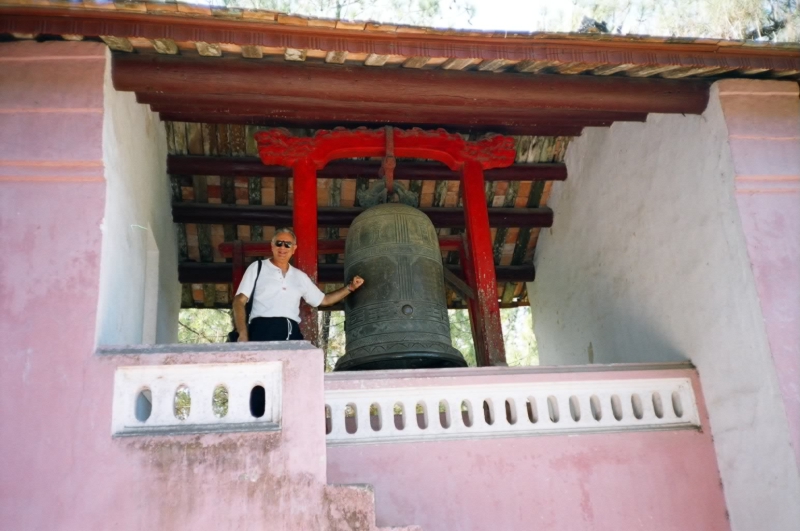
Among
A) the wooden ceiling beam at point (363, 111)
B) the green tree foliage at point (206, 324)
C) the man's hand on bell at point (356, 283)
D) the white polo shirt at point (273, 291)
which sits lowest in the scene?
the white polo shirt at point (273, 291)

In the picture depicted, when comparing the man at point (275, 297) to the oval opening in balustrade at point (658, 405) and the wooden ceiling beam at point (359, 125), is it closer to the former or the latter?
the wooden ceiling beam at point (359, 125)

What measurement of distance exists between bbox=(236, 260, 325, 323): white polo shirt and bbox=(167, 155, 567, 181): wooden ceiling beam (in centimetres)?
210

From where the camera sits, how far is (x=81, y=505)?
143 inches

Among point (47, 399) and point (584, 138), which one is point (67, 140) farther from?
point (584, 138)

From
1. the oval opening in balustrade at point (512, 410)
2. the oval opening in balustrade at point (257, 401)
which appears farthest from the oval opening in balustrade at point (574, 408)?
the oval opening in balustrade at point (257, 401)

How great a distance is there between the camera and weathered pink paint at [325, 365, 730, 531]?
4.52 metres

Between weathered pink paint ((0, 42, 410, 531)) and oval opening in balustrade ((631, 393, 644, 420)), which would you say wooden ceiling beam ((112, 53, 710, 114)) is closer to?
weathered pink paint ((0, 42, 410, 531))

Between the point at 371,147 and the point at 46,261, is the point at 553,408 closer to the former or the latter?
the point at 371,147

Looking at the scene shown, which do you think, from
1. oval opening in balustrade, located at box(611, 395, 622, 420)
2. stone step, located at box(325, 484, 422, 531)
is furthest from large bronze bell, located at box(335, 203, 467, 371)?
stone step, located at box(325, 484, 422, 531)

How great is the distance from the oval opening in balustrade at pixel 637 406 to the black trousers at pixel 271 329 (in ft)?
6.68

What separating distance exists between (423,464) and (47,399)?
1931 millimetres

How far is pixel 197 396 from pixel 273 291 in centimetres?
128

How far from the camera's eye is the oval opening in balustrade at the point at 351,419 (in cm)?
467

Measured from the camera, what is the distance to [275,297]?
504 centimetres
